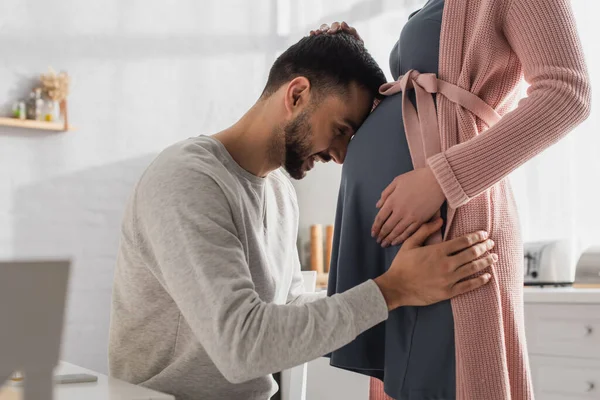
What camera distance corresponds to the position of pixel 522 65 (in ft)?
3.43

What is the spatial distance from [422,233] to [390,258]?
0.10m

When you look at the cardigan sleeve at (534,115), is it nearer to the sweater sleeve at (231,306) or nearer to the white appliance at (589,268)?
the sweater sleeve at (231,306)

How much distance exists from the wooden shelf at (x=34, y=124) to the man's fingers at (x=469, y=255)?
189 centimetres

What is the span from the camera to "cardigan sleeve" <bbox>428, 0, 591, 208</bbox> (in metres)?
0.99

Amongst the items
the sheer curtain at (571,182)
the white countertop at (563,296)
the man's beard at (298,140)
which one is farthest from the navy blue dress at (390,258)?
the sheer curtain at (571,182)

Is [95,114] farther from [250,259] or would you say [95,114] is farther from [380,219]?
[380,219]

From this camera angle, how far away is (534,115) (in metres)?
0.99

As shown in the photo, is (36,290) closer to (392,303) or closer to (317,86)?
(392,303)

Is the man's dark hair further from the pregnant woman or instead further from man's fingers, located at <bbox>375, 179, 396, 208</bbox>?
man's fingers, located at <bbox>375, 179, 396, 208</bbox>

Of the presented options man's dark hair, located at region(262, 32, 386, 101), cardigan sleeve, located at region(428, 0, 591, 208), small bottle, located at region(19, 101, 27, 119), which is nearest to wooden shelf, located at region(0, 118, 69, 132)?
small bottle, located at region(19, 101, 27, 119)

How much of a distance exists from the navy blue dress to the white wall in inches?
64.5

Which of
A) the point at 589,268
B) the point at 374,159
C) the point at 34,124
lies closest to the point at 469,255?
the point at 374,159

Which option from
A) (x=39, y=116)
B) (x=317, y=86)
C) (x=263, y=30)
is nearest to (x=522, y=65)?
(x=317, y=86)

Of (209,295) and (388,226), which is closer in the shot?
(209,295)
